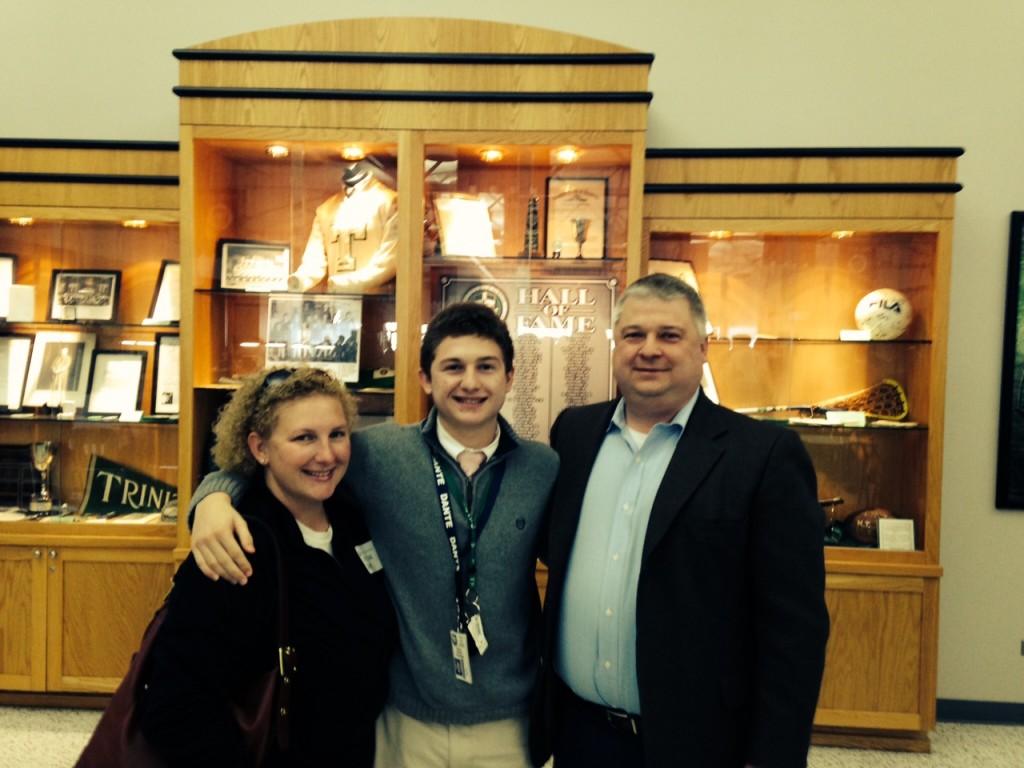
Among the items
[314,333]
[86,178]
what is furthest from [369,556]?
[86,178]

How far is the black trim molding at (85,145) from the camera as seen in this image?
3.20 m

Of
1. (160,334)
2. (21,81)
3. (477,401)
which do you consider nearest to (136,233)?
(160,334)

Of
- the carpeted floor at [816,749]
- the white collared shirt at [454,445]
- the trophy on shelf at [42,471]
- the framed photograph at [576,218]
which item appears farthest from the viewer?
the trophy on shelf at [42,471]

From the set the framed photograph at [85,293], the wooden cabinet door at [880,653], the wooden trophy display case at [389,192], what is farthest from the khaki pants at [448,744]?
the framed photograph at [85,293]

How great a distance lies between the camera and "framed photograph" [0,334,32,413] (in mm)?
3453

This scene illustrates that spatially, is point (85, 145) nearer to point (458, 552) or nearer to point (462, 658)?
point (458, 552)

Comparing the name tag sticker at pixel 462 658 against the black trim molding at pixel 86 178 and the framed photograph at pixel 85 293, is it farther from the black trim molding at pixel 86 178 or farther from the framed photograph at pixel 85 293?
the framed photograph at pixel 85 293

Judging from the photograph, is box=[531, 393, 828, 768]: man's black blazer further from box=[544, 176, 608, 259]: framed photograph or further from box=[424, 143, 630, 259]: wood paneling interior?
box=[544, 176, 608, 259]: framed photograph

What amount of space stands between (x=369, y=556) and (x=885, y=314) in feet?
8.89

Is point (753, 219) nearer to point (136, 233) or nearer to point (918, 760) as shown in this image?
point (918, 760)

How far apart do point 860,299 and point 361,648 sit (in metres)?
2.83

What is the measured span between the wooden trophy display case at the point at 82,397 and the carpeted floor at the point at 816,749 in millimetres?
138

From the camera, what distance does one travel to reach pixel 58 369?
3.47 metres

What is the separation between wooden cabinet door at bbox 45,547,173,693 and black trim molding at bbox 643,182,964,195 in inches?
111
